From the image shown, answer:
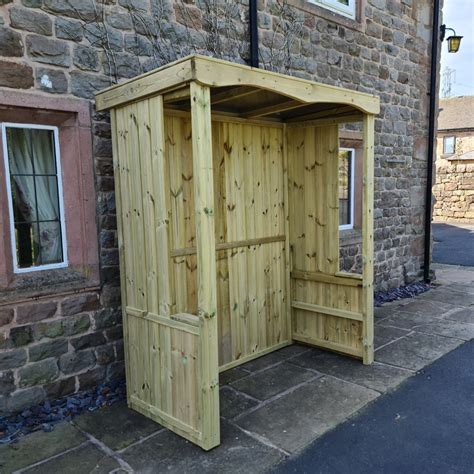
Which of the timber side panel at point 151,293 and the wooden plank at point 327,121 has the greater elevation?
the wooden plank at point 327,121

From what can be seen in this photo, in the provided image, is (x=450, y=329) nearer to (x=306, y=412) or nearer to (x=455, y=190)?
(x=306, y=412)

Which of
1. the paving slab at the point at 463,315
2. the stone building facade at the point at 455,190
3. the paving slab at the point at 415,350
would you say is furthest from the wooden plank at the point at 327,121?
the stone building facade at the point at 455,190

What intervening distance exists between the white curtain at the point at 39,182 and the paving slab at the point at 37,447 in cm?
131

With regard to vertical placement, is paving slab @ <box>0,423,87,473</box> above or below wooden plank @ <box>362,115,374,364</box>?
below

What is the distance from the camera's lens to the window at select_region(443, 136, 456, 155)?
26.1 m

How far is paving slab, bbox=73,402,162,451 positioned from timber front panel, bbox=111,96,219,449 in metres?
0.08

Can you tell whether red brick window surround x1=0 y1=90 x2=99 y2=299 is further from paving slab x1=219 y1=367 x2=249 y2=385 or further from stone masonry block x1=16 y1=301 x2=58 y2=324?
paving slab x1=219 y1=367 x2=249 y2=385

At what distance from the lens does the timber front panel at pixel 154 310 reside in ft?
9.69

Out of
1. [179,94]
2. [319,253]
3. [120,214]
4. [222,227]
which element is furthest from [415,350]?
[179,94]

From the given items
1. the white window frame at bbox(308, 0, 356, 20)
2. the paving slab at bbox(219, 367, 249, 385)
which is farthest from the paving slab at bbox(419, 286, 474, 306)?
the white window frame at bbox(308, 0, 356, 20)

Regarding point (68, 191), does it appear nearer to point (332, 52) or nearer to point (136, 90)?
point (136, 90)

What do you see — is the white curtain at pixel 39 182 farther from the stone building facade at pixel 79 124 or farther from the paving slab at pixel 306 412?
the paving slab at pixel 306 412

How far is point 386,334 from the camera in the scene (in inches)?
205

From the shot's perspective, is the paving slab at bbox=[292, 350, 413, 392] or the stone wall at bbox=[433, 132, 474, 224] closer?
Result: the paving slab at bbox=[292, 350, 413, 392]
